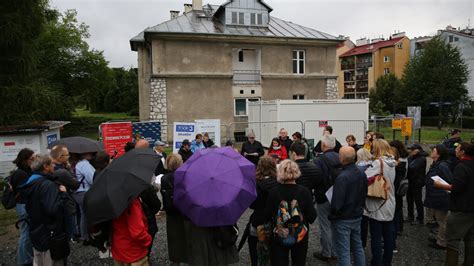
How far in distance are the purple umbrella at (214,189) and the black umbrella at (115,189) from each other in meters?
0.42

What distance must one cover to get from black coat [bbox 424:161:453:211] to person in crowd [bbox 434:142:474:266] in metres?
1.06

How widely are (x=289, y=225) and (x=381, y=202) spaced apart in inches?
68.5

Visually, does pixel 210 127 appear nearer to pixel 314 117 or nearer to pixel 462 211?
pixel 314 117

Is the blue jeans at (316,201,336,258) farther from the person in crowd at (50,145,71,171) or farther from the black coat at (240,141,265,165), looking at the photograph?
the person in crowd at (50,145,71,171)

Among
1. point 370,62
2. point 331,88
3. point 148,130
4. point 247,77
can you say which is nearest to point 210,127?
point 148,130

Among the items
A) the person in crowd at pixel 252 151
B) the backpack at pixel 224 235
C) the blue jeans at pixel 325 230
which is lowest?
the blue jeans at pixel 325 230

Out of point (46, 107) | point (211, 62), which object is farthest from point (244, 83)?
point (46, 107)

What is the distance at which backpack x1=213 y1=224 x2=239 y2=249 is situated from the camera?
373 centimetres

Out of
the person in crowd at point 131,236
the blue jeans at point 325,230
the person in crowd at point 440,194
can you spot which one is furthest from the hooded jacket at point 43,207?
the person in crowd at point 440,194

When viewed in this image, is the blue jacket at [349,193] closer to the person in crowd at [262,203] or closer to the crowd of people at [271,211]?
the crowd of people at [271,211]

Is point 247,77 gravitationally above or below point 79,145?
above

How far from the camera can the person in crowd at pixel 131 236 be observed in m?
3.57

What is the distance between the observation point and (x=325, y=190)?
5.09m

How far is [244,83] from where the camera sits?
23.2m
